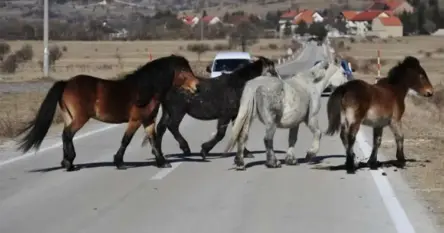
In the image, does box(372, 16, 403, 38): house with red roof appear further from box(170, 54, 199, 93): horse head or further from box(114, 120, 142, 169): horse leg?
box(114, 120, 142, 169): horse leg

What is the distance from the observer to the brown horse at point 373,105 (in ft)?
43.5

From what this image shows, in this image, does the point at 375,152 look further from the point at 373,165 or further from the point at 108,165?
the point at 108,165

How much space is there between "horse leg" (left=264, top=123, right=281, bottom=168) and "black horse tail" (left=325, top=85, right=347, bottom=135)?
87cm

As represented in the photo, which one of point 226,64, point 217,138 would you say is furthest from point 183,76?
point 226,64

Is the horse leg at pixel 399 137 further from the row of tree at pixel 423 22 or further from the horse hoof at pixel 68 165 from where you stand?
the row of tree at pixel 423 22

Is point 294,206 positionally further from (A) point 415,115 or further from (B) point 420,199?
(A) point 415,115

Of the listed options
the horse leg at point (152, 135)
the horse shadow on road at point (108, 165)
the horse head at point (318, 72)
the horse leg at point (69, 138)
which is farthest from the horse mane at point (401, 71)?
the horse leg at point (69, 138)

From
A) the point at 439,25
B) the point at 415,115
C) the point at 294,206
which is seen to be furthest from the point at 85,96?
the point at 439,25

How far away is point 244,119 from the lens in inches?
539

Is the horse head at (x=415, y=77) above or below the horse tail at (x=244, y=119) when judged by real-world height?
above

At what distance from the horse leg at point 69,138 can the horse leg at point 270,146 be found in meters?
2.76

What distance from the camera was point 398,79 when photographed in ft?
46.7

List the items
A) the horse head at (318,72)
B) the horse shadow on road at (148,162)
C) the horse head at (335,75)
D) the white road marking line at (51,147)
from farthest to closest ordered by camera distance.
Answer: the white road marking line at (51,147)
the horse head at (335,75)
the horse head at (318,72)
the horse shadow on road at (148,162)

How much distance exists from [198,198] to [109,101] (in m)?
3.01
